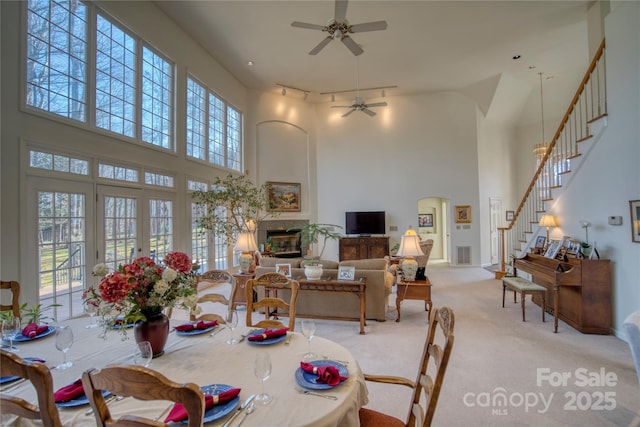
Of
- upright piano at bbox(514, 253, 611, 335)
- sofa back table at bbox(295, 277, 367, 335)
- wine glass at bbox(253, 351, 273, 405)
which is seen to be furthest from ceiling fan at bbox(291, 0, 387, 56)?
wine glass at bbox(253, 351, 273, 405)

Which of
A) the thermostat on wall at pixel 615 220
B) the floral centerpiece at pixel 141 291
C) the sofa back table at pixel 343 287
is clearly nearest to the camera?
the floral centerpiece at pixel 141 291

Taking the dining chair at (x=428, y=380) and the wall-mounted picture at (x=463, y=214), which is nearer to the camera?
the dining chair at (x=428, y=380)

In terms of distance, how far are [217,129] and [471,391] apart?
7.31 metres

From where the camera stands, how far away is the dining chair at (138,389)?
81 cm

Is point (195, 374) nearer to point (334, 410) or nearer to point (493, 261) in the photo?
point (334, 410)

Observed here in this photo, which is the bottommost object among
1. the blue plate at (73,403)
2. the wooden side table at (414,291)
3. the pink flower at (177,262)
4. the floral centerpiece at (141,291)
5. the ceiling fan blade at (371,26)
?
the wooden side table at (414,291)

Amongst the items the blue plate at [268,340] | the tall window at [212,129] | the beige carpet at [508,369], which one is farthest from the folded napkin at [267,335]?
the tall window at [212,129]

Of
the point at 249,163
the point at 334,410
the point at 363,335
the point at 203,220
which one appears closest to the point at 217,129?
the point at 249,163

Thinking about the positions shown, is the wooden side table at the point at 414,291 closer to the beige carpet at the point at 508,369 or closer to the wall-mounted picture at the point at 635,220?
the beige carpet at the point at 508,369

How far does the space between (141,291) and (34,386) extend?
23.4 inches

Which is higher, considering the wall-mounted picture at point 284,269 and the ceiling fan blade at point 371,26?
the ceiling fan blade at point 371,26

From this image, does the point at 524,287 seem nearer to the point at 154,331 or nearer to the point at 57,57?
the point at 154,331

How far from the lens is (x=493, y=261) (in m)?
9.34

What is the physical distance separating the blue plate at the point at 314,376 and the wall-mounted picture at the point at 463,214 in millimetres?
8560
